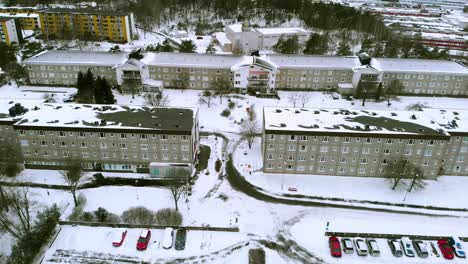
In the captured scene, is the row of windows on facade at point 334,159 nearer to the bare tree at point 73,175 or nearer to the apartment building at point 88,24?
the bare tree at point 73,175

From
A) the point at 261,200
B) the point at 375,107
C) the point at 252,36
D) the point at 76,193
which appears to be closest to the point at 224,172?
the point at 261,200

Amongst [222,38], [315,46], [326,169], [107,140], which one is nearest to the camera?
[107,140]

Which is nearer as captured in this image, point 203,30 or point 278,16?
point 203,30

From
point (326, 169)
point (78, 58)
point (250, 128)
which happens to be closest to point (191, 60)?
point (78, 58)

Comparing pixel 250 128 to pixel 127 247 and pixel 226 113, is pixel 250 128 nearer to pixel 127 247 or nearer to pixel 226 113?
pixel 226 113

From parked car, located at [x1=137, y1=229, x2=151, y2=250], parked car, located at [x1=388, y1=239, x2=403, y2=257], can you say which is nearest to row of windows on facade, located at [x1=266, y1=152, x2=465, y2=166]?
parked car, located at [x1=388, y1=239, x2=403, y2=257]

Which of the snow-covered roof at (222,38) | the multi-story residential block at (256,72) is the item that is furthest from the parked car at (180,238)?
the snow-covered roof at (222,38)

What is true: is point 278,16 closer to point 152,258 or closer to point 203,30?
point 203,30
